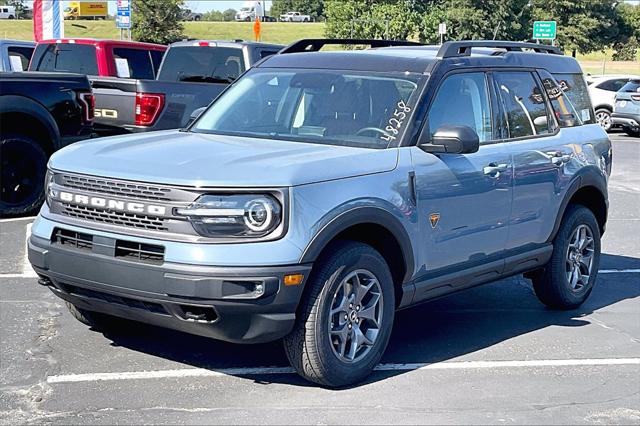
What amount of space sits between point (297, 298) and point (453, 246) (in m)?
1.41

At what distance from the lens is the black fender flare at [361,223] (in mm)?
4793

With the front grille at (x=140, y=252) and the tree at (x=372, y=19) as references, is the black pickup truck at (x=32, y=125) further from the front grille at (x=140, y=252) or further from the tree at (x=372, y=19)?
the tree at (x=372, y=19)

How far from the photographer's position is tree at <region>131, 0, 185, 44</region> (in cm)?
4462

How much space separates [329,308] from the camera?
498cm

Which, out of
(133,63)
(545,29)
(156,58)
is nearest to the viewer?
(133,63)

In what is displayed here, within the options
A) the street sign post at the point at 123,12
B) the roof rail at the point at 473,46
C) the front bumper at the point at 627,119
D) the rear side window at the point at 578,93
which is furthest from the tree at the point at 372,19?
the roof rail at the point at 473,46

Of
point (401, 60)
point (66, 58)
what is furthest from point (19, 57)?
point (401, 60)

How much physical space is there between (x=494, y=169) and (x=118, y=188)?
252 centimetres

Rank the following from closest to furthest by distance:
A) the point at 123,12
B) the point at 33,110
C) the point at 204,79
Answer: the point at 33,110
the point at 204,79
the point at 123,12

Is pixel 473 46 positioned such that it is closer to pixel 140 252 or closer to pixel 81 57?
pixel 140 252

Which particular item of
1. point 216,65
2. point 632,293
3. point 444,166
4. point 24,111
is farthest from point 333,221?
point 216,65

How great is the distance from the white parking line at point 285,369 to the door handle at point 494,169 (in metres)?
1.21

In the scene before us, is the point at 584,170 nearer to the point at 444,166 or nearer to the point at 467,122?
the point at 467,122

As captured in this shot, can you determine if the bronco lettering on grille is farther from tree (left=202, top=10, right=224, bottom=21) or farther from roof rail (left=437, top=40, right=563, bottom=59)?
tree (left=202, top=10, right=224, bottom=21)
